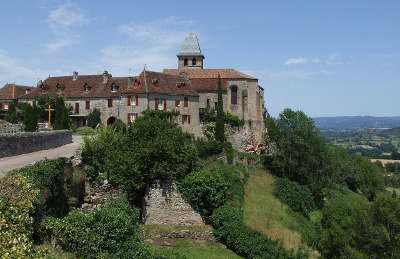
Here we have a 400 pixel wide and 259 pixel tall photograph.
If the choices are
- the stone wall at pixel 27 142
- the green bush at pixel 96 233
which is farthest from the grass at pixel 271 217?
the stone wall at pixel 27 142

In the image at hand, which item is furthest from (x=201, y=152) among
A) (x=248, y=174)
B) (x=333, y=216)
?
(x=333, y=216)

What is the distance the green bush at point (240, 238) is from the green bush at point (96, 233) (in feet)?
24.5

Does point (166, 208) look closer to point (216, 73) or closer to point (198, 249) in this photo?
point (198, 249)

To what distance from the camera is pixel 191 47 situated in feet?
219

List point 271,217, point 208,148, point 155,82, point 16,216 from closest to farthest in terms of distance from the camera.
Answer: point 16,216
point 271,217
point 208,148
point 155,82

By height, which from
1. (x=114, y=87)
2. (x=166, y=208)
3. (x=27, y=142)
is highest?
(x=114, y=87)

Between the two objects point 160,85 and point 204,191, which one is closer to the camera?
point 204,191

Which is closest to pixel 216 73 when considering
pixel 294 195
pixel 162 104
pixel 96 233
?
pixel 162 104

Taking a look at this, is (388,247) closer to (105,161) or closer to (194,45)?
(105,161)

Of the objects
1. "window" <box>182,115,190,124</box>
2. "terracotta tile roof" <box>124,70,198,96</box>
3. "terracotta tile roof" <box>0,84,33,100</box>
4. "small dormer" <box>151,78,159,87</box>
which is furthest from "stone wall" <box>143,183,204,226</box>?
"terracotta tile roof" <box>0,84,33,100</box>

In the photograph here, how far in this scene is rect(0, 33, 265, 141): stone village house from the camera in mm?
49062

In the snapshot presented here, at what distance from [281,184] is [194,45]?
3244 centimetres

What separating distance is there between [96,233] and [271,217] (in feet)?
61.8

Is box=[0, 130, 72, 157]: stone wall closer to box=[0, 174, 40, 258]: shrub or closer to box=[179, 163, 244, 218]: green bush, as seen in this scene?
box=[0, 174, 40, 258]: shrub
